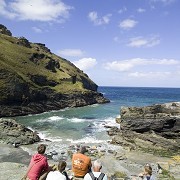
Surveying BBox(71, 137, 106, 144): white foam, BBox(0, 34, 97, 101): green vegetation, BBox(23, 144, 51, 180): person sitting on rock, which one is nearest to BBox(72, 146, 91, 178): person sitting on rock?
BBox(23, 144, 51, 180): person sitting on rock

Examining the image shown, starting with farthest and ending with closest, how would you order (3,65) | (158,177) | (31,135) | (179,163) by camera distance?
(3,65) < (31,135) < (179,163) < (158,177)

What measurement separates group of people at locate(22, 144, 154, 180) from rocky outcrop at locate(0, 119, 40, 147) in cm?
2996

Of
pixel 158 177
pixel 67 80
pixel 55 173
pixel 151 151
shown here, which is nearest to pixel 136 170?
pixel 158 177

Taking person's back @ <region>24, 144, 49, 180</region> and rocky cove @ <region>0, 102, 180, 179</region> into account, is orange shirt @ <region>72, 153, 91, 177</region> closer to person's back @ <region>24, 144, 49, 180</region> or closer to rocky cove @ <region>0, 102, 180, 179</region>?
person's back @ <region>24, 144, 49, 180</region>

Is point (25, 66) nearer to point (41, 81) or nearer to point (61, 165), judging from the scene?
point (41, 81)

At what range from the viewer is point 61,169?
13312 millimetres

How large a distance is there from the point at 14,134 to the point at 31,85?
5937cm

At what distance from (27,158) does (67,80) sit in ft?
316

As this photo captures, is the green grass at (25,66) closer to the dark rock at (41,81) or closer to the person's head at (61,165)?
the dark rock at (41,81)

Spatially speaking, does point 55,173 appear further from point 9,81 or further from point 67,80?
point 67,80

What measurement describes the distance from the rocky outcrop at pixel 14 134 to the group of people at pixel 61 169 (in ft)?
98.3

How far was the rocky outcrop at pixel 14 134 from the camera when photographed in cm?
4469

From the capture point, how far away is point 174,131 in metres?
42.8

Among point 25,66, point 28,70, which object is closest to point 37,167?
point 28,70
